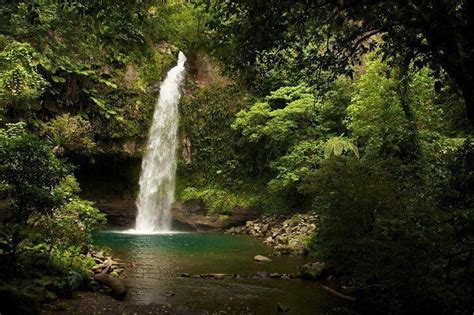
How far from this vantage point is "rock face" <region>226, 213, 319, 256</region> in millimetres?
14867

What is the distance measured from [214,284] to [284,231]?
33.8ft

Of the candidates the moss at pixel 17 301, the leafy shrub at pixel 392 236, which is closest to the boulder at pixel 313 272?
the leafy shrub at pixel 392 236

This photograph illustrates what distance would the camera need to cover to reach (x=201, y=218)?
936 inches

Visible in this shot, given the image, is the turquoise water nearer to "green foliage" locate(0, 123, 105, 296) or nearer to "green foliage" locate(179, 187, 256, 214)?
"green foliage" locate(0, 123, 105, 296)

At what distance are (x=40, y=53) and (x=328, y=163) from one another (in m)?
16.9

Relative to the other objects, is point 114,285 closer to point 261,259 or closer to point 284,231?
point 261,259

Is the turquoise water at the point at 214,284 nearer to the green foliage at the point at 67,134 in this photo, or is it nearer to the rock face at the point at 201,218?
the green foliage at the point at 67,134

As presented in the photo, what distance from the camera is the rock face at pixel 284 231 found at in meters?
14.9

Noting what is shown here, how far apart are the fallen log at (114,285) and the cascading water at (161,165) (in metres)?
14.7

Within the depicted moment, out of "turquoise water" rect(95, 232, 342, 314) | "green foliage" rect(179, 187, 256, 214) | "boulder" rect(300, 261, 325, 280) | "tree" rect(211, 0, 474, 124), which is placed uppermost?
"tree" rect(211, 0, 474, 124)

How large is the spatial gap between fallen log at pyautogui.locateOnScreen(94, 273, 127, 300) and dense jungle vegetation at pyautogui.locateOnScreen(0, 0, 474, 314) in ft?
1.11

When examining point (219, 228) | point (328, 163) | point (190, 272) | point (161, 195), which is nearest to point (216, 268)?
point (190, 272)

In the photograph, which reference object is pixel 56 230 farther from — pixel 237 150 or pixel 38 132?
pixel 237 150

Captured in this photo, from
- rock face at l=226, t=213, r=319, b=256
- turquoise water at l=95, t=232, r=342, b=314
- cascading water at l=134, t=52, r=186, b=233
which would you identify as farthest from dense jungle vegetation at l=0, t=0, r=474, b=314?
turquoise water at l=95, t=232, r=342, b=314
